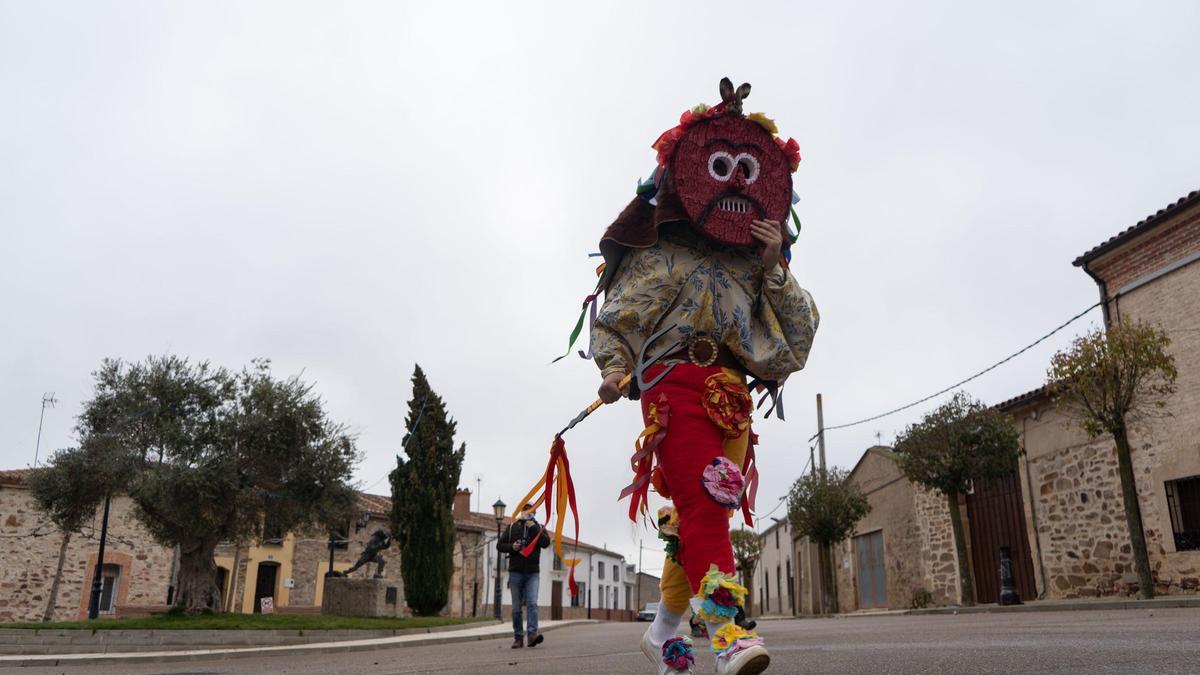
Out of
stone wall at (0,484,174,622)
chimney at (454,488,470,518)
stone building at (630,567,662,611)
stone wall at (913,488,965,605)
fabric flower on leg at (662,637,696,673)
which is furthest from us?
stone building at (630,567,662,611)

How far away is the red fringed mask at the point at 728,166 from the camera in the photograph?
2980mm

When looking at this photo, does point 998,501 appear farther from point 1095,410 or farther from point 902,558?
point 1095,410

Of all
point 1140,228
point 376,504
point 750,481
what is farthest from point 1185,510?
point 376,504

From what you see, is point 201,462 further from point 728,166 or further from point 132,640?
point 728,166

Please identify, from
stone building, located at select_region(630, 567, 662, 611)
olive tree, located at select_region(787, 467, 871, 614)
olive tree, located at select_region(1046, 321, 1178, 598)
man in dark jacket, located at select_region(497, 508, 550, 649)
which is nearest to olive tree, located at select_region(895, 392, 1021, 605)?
olive tree, located at select_region(1046, 321, 1178, 598)

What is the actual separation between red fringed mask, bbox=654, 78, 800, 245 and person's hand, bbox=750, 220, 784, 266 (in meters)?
0.04

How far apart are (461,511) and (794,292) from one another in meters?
41.4

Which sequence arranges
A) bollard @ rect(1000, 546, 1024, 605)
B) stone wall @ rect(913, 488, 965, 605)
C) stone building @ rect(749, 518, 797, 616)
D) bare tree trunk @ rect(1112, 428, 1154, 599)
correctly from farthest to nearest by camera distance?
stone building @ rect(749, 518, 797, 616) < stone wall @ rect(913, 488, 965, 605) < bollard @ rect(1000, 546, 1024, 605) < bare tree trunk @ rect(1112, 428, 1154, 599)

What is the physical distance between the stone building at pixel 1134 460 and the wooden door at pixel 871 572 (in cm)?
731

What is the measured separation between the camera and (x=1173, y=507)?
44.5ft

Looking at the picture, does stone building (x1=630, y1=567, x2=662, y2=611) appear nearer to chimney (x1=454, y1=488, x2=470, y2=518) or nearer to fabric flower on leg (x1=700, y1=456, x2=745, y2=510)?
chimney (x1=454, y1=488, x2=470, y2=518)

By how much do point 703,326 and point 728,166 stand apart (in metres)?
0.64

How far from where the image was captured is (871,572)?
2445cm

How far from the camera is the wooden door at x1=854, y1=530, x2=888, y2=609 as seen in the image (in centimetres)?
2361
